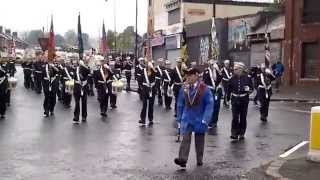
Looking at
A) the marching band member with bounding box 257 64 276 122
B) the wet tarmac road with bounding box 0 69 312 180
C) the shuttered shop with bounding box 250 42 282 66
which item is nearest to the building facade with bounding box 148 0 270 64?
the shuttered shop with bounding box 250 42 282 66

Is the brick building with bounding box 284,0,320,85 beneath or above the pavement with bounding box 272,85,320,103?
above

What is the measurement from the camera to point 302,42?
37250mm

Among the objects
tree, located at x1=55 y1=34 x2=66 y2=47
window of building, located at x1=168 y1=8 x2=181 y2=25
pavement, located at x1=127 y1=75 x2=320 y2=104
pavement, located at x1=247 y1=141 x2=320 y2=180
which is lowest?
pavement, located at x1=127 y1=75 x2=320 y2=104

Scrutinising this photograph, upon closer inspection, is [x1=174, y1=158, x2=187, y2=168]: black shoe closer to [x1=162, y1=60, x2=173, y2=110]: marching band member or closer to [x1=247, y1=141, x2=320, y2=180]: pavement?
[x1=247, y1=141, x2=320, y2=180]: pavement

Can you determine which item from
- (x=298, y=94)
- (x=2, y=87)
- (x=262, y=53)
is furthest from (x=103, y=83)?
(x=262, y=53)

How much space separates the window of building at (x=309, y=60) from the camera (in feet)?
120

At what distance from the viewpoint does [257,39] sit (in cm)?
4134

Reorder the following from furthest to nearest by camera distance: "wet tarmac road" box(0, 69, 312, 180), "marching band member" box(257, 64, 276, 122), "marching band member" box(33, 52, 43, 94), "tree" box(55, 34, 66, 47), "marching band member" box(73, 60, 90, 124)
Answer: "tree" box(55, 34, 66, 47) → "marching band member" box(33, 52, 43, 94) → "marching band member" box(257, 64, 276, 122) → "marching band member" box(73, 60, 90, 124) → "wet tarmac road" box(0, 69, 312, 180)

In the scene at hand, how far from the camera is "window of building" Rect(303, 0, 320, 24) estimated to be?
3681 centimetres

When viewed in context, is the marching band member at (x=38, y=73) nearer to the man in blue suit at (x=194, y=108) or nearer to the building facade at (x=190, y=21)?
the man in blue suit at (x=194, y=108)

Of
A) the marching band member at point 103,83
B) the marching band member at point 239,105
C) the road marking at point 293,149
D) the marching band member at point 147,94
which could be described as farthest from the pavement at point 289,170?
the marching band member at point 103,83

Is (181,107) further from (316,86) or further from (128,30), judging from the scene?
(128,30)

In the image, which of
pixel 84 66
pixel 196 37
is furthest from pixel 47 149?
pixel 196 37

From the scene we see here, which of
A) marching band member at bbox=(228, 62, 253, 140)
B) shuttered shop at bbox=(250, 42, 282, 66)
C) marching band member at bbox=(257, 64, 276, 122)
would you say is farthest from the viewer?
shuttered shop at bbox=(250, 42, 282, 66)
